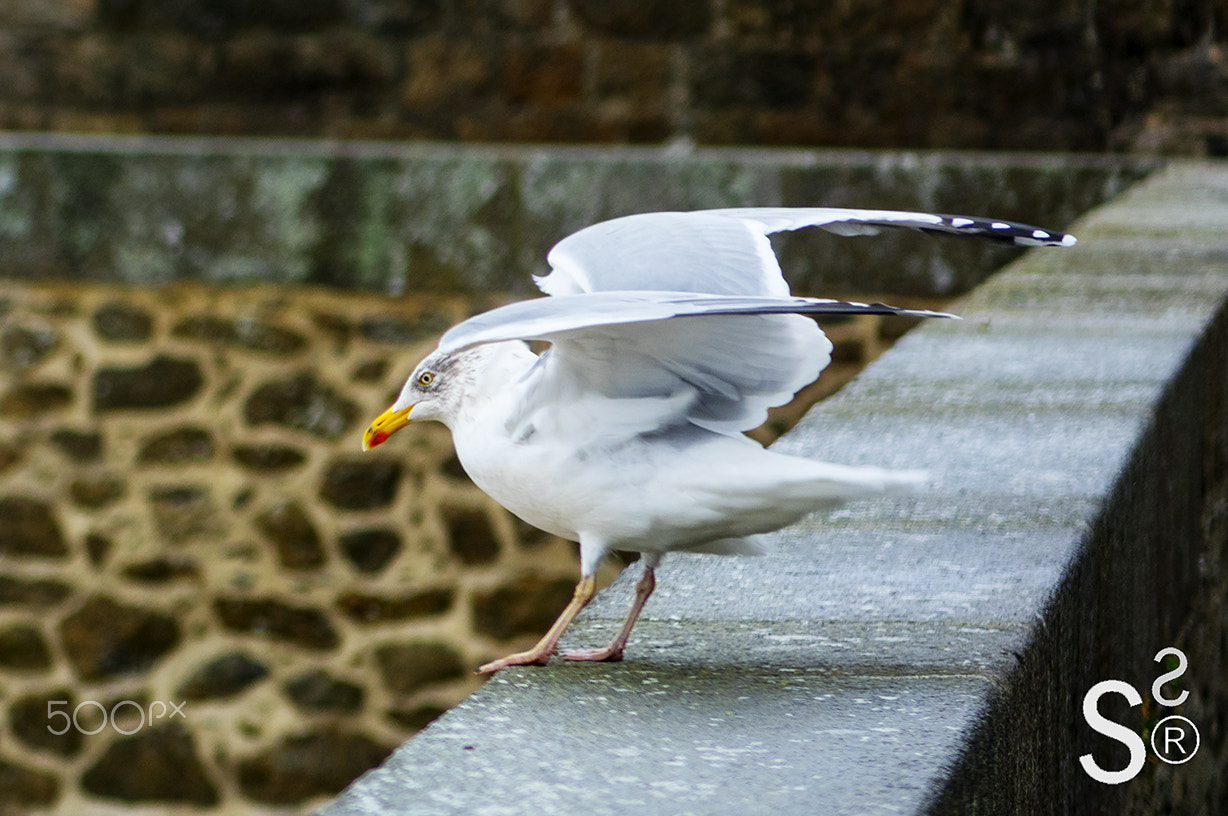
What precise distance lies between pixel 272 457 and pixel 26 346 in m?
0.89

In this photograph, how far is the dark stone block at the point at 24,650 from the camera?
15.7ft

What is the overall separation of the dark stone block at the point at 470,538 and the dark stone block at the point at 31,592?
1266 millimetres

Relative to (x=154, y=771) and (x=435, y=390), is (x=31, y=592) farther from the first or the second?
(x=435, y=390)

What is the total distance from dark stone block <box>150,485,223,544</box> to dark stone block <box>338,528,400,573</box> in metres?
0.41

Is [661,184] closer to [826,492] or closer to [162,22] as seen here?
[162,22]

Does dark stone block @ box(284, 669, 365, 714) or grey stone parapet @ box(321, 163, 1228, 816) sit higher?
grey stone parapet @ box(321, 163, 1228, 816)

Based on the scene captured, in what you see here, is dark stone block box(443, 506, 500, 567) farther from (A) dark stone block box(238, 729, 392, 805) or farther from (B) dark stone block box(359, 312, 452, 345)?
(A) dark stone block box(238, 729, 392, 805)

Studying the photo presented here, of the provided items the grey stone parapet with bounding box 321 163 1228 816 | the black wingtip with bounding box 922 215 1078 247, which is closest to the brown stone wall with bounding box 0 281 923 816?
the grey stone parapet with bounding box 321 163 1228 816

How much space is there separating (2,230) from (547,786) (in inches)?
164

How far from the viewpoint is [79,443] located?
4766 millimetres

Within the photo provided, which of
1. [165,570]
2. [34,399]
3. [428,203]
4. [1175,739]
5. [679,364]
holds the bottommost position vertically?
[165,570]

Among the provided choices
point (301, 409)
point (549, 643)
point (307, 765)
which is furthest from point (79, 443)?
point (549, 643)

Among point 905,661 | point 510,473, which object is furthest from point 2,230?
point 905,661

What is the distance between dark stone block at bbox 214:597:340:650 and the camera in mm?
4648
